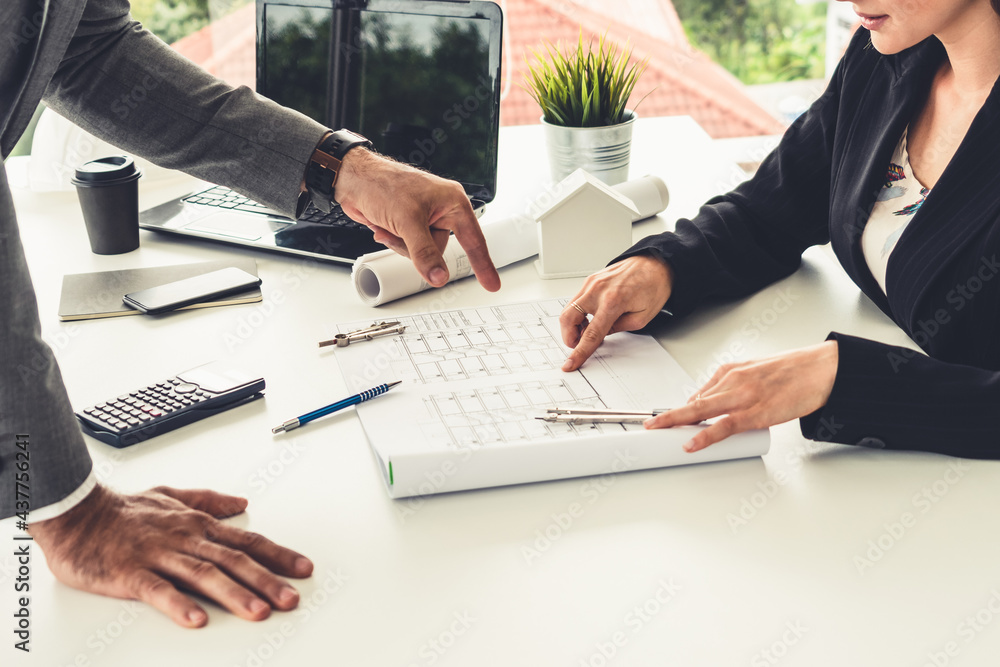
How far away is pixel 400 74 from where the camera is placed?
1.52m

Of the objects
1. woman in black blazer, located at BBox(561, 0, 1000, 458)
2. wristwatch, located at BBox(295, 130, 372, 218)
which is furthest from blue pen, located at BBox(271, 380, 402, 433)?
wristwatch, located at BBox(295, 130, 372, 218)

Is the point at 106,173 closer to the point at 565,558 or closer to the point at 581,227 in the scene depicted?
the point at 581,227

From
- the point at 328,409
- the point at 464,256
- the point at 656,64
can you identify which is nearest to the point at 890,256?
the point at 464,256

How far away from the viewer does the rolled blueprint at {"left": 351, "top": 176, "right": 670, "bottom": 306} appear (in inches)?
48.8

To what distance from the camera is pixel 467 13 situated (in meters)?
1.44

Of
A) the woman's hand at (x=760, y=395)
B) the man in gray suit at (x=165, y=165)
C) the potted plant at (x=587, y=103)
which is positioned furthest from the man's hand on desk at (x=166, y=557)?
the potted plant at (x=587, y=103)

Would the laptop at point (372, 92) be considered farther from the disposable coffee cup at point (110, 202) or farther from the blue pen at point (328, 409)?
the blue pen at point (328, 409)

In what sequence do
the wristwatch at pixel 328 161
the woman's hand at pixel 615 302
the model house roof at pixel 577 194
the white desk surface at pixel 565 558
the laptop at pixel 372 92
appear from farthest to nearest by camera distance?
the laptop at pixel 372 92 < the model house roof at pixel 577 194 < the wristwatch at pixel 328 161 < the woman's hand at pixel 615 302 < the white desk surface at pixel 565 558

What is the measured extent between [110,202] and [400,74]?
1.69ft

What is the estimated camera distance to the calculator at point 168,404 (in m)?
0.93

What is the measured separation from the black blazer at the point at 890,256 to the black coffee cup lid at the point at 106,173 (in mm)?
790

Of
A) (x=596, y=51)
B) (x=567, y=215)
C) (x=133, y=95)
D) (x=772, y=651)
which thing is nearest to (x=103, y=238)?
(x=133, y=95)

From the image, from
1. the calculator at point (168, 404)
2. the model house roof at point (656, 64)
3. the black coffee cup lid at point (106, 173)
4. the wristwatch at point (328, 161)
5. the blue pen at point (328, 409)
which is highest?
the wristwatch at point (328, 161)

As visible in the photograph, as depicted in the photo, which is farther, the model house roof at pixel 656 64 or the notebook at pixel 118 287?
the model house roof at pixel 656 64
